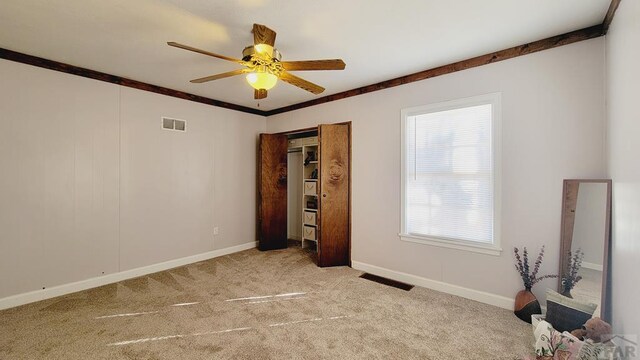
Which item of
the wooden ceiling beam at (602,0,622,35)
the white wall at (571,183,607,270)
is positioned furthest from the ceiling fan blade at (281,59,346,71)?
the white wall at (571,183,607,270)

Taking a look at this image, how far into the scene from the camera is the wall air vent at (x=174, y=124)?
3.83 m

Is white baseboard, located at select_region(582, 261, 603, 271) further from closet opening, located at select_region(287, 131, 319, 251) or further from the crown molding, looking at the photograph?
closet opening, located at select_region(287, 131, 319, 251)

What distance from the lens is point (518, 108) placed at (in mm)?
2568

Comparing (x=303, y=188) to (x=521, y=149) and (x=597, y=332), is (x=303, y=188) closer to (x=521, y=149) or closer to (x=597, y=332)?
(x=521, y=149)

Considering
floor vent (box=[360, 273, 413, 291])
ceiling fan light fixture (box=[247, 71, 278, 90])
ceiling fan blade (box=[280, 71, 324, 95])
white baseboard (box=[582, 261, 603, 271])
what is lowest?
floor vent (box=[360, 273, 413, 291])

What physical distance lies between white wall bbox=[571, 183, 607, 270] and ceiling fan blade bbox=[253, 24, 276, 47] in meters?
2.88

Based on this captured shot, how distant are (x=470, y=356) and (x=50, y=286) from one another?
166 inches

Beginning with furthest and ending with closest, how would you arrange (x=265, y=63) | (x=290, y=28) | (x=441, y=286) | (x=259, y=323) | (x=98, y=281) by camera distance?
(x=98, y=281) < (x=441, y=286) < (x=259, y=323) < (x=290, y=28) < (x=265, y=63)

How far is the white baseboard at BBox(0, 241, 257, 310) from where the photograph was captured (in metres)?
2.70

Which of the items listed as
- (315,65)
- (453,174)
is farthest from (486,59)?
(315,65)

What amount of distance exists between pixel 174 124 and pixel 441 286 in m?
4.26

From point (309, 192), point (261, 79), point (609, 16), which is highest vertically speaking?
point (609, 16)

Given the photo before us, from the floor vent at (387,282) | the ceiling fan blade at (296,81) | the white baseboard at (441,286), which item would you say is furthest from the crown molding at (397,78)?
the floor vent at (387,282)

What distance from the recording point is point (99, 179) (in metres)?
3.24
